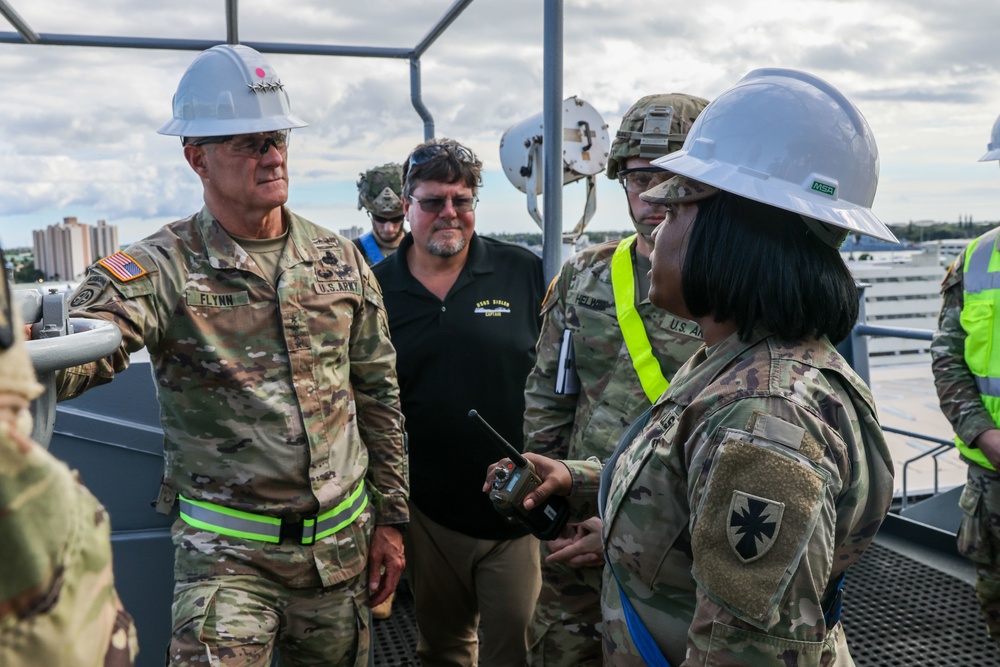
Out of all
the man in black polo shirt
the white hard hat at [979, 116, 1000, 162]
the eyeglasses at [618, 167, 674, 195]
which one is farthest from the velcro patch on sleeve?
the white hard hat at [979, 116, 1000, 162]

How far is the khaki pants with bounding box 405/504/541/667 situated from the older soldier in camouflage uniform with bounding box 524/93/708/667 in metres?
0.55

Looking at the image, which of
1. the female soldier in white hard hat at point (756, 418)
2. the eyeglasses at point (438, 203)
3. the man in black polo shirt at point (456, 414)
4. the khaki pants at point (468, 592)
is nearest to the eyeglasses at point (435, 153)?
the man in black polo shirt at point (456, 414)

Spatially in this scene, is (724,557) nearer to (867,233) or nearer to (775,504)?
(775,504)

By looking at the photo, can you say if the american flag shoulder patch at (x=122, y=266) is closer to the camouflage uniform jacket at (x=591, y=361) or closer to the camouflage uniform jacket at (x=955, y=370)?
the camouflage uniform jacket at (x=591, y=361)

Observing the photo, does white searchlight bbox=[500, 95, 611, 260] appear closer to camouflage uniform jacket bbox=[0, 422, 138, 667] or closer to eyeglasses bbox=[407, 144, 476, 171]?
eyeglasses bbox=[407, 144, 476, 171]

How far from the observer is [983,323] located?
322 centimetres

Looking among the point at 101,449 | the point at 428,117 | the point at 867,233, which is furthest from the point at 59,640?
the point at 428,117

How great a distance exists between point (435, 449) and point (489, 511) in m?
0.29

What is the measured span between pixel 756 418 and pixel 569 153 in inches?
118

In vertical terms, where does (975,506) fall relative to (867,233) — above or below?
below

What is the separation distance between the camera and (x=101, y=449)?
279 centimetres

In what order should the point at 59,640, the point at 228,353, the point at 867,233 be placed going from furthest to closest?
1. the point at 228,353
2. the point at 867,233
3. the point at 59,640

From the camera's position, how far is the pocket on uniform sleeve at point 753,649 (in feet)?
3.94

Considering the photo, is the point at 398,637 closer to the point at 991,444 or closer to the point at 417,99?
the point at 991,444
